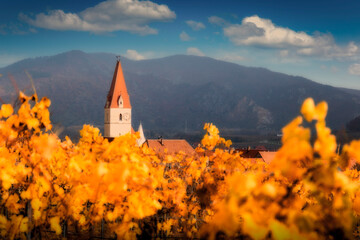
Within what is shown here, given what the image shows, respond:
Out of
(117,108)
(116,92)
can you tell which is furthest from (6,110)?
(116,92)

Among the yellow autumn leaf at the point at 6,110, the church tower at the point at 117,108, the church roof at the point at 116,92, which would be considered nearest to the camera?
the yellow autumn leaf at the point at 6,110

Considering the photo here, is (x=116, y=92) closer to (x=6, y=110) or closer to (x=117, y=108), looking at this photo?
(x=117, y=108)

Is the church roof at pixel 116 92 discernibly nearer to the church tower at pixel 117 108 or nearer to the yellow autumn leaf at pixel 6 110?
the church tower at pixel 117 108

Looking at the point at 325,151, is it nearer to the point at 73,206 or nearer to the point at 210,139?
the point at 73,206

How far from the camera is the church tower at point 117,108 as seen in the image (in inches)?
2389

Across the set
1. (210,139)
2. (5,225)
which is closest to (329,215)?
(5,225)

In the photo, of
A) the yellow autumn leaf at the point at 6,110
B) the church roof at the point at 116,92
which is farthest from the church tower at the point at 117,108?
the yellow autumn leaf at the point at 6,110

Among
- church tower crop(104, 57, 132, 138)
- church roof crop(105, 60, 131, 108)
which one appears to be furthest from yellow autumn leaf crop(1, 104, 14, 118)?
church roof crop(105, 60, 131, 108)

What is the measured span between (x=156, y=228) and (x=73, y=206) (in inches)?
82.7

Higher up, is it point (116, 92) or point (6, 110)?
point (116, 92)

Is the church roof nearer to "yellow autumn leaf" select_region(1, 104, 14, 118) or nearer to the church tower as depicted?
the church tower

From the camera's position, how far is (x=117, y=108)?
60938 millimetres

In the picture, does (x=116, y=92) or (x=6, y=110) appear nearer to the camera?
(x=6, y=110)

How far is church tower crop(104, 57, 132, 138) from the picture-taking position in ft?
199
